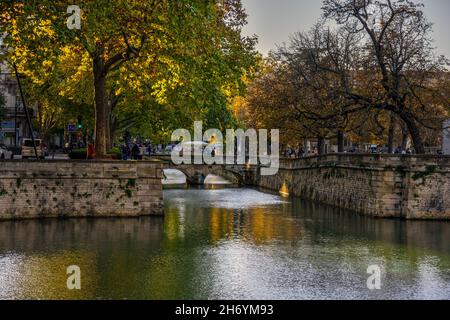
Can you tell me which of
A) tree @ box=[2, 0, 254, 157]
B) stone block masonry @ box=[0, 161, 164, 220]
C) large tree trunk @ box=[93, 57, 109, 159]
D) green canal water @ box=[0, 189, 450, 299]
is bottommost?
green canal water @ box=[0, 189, 450, 299]

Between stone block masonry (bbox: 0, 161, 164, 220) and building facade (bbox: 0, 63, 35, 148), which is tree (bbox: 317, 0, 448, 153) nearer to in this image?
stone block masonry (bbox: 0, 161, 164, 220)

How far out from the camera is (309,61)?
45.4m

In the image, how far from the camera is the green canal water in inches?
650

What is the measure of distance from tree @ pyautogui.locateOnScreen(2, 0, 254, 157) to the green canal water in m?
6.84

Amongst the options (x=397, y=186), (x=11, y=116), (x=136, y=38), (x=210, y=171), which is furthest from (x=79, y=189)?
(x=11, y=116)

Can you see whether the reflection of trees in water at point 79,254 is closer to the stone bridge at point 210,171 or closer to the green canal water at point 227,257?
the green canal water at point 227,257

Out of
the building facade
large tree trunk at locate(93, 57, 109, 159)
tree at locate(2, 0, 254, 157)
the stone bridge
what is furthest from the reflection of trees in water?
the building facade

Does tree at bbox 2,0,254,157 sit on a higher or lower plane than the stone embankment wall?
higher

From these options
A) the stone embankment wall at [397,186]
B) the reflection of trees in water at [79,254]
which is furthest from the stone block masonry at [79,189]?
the stone embankment wall at [397,186]

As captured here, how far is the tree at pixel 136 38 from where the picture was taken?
2550 cm

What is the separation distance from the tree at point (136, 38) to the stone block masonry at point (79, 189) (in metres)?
2.57

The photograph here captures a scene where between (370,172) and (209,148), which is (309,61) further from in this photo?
(209,148)

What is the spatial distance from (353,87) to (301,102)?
469cm
